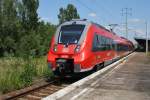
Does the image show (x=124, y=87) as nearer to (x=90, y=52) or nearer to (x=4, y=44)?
(x=90, y=52)

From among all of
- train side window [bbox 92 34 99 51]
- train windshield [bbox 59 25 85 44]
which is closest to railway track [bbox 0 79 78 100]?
train windshield [bbox 59 25 85 44]

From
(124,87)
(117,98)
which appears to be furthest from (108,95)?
(124,87)

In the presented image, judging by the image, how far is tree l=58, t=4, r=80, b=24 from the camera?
89000mm

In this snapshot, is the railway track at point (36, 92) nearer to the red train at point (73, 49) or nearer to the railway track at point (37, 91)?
the railway track at point (37, 91)

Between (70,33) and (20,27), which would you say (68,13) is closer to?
(20,27)

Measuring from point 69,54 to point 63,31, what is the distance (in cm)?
180

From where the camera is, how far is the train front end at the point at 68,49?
16.8 meters

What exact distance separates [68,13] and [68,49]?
2886 inches

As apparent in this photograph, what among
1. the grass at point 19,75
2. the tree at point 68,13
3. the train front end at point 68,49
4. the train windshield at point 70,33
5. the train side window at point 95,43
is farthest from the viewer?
the tree at point 68,13

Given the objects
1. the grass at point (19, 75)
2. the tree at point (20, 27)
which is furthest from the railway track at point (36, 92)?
the tree at point (20, 27)

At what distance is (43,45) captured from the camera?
246 ft

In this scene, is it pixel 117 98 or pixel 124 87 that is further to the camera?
pixel 124 87

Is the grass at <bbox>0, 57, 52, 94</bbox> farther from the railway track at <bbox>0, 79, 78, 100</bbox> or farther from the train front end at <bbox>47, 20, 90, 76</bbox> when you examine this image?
the train front end at <bbox>47, 20, 90, 76</bbox>

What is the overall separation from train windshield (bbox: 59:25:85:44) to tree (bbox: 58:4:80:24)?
7001 cm
